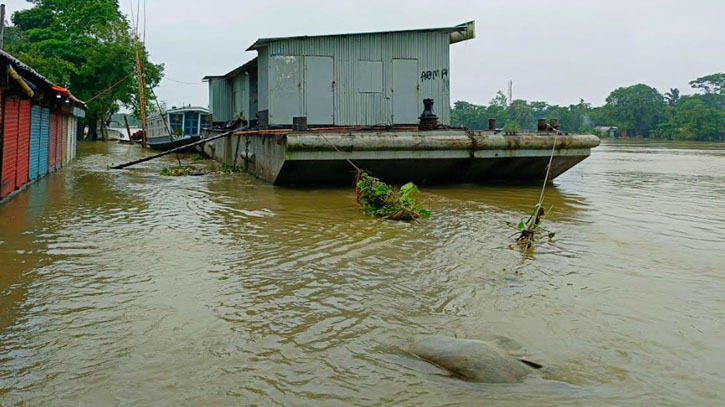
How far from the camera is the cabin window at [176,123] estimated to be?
3541 cm

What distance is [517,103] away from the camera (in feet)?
305

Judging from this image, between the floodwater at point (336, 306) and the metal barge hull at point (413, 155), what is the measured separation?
128 inches

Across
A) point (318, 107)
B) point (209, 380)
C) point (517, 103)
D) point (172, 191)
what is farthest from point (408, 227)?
point (517, 103)

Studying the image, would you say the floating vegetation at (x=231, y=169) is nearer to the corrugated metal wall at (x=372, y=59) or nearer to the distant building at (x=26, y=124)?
the corrugated metal wall at (x=372, y=59)

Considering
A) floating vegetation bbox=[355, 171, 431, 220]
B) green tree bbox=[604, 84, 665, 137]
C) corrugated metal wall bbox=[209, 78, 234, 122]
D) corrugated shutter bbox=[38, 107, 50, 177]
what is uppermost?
green tree bbox=[604, 84, 665, 137]

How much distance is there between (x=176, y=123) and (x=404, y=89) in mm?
21468

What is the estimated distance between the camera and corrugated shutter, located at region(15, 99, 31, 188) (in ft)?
39.7

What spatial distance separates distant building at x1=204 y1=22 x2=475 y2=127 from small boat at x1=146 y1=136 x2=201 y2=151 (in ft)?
38.5

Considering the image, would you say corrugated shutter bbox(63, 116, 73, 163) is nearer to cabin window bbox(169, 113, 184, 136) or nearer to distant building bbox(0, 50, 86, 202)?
distant building bbox(0, 50, 86, 202)

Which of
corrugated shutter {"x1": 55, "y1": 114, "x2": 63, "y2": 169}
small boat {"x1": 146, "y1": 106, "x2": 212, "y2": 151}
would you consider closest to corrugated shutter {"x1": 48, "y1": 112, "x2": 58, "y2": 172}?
corrugated shutter {"x1": 55, "y1": 114, "x2": 63, "y2": 169}

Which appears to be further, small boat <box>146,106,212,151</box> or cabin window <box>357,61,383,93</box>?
small boat <box>146,106,212,151</box>

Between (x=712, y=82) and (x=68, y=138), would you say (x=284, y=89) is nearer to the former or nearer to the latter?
(x=68, y=138)

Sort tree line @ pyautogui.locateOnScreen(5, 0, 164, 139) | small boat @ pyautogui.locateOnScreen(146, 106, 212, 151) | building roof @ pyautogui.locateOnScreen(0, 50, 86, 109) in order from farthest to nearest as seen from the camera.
Answer: 1. tree line @ pyautogui.locateOnScreen(5, 0, 164, 139)
2. small boat @ pyautogui.locateOnScreen(146, 106, 212, 151)
3. building roof @ pyautogui.locateOnScreen(0, 50, 86, 109)

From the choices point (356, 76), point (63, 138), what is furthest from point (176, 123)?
A: point (356, 76)
